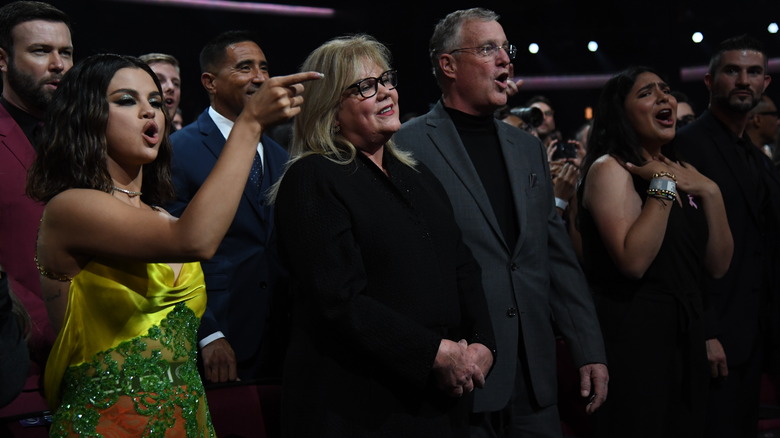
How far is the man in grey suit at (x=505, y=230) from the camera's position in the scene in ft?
7.70

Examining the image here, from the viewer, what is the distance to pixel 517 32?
9.18 metres

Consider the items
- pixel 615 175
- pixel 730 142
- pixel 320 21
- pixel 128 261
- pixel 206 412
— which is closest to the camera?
pixel 128 261

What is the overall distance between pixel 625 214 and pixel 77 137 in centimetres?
173

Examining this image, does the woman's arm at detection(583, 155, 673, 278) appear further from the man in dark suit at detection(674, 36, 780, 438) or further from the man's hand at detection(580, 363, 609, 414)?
the man in dark suit at detection(674, 36, 780, 438)

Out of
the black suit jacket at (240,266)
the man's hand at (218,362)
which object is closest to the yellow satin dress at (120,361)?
the man's hand at (218,362)

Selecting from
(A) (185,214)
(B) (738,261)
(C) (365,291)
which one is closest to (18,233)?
(A) (185,214)

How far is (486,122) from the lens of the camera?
103 inches

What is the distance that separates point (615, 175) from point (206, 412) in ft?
5.18

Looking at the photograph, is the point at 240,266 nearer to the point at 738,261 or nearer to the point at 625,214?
the point at 625,214

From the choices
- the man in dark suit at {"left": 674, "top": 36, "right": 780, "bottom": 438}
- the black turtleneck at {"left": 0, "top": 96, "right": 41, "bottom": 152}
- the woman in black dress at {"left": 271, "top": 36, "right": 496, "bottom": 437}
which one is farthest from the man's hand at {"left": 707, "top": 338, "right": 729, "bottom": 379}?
the black turtleneck at {"left": 0, "top": 96, "right": 41, "bottom": 152}

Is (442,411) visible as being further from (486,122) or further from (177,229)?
(486,122)

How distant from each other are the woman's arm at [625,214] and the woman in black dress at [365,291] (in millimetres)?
822

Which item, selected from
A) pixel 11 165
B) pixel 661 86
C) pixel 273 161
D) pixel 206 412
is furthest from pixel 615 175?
pixel 11 165

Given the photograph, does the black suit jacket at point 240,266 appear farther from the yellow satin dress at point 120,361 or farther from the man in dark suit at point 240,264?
the yellow satin dress at point 120,361
